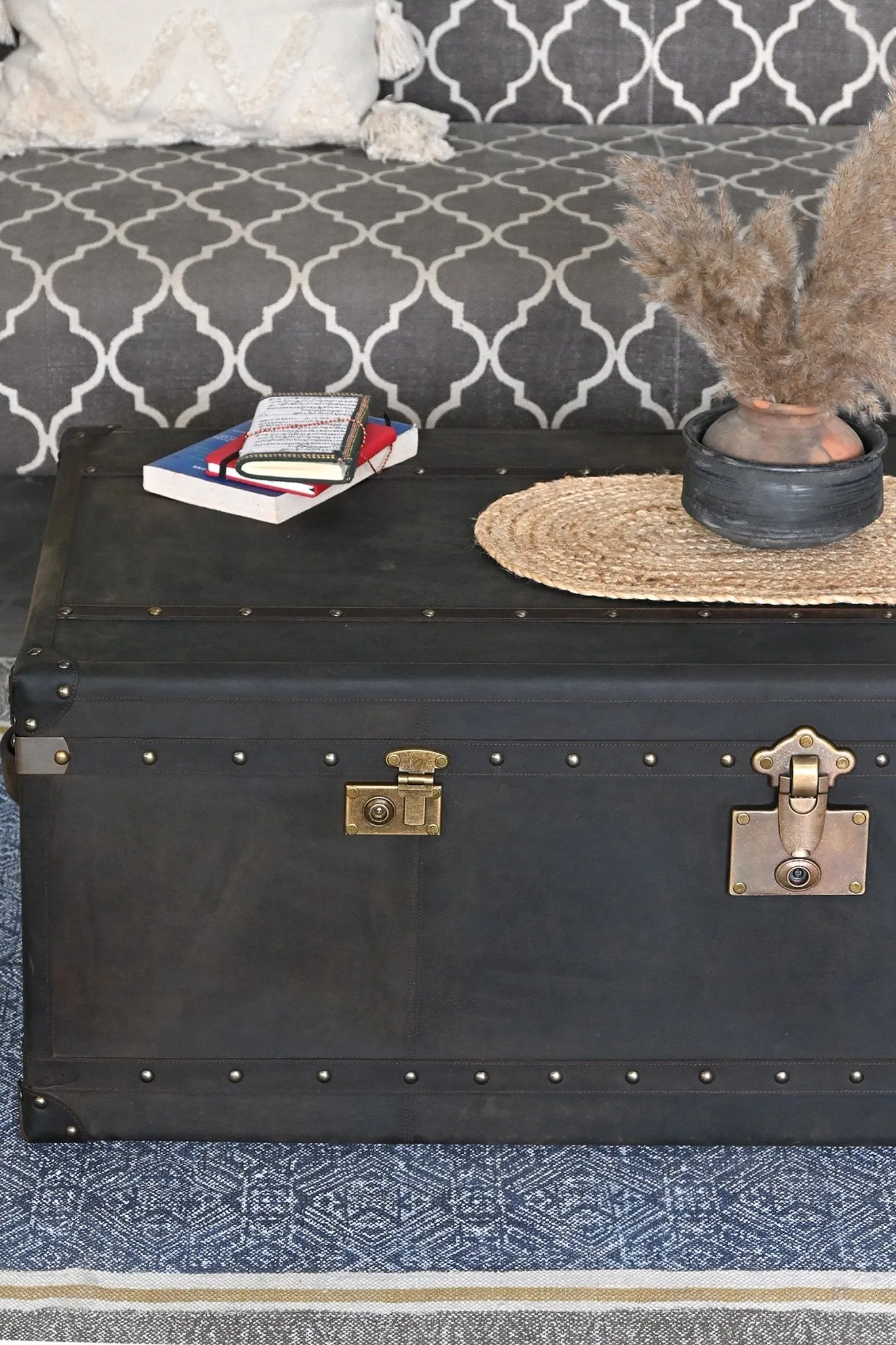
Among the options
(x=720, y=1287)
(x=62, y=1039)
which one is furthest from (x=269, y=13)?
(x=720, y=1287)

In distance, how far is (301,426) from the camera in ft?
5.27

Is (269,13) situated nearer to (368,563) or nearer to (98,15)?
(98,15)

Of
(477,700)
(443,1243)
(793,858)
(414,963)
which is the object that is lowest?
(443,1243)

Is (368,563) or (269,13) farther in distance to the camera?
(269,13)

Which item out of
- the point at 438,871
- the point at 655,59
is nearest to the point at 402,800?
the point at 438,871

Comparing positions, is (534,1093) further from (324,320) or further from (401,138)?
(401,138)

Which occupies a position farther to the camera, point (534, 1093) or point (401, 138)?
point (401, 138)

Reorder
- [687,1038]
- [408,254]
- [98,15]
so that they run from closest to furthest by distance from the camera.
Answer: [687,1038] → [408,254] → [98,15]

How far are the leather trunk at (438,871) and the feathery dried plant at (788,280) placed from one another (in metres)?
0.21

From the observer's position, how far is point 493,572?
144cm

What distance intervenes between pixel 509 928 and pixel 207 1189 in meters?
0.34

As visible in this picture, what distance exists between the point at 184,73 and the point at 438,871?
165cm

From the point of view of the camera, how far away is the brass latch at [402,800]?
50.2 inches

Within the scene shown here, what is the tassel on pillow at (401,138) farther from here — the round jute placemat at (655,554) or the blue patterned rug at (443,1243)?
the blue patterned rug at (443,1243)
